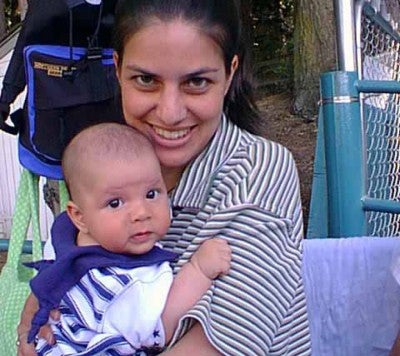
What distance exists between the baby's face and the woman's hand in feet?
0.53

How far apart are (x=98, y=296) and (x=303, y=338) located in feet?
1.15

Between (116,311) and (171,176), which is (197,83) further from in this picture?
(116,311)

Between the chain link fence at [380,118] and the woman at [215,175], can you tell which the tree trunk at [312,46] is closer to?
the chain link fence at [380,118]

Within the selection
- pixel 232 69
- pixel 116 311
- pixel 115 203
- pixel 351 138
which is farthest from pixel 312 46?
pixel 116 311

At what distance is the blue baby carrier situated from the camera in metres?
2.32

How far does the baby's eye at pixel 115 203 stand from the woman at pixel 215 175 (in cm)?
11

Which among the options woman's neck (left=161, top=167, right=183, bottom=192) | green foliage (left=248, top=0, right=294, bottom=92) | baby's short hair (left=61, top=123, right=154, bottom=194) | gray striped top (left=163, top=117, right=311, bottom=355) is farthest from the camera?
green foliage (left=248, top=0, right=294, bottom=92)

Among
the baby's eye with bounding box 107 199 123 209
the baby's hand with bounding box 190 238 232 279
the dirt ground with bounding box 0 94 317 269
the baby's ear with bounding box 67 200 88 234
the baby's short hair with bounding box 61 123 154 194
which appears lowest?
the dirt ground with bounding box 0 94 317 269

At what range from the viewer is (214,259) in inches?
Result: 50.2

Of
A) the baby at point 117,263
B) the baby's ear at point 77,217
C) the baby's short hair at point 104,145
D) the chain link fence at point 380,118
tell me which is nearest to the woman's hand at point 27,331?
the baby at point 117,263

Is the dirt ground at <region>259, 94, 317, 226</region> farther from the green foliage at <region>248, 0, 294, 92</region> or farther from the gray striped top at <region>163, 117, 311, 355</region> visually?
the gray striped top at <region>163, 117, 311, 355</region>

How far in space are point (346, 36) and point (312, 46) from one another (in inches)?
142

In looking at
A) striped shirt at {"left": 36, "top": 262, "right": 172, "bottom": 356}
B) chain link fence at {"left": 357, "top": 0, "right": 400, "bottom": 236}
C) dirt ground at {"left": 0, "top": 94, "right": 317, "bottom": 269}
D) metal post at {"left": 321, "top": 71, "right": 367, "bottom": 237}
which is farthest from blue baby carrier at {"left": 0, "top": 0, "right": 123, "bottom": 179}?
dirt ground at {"left": 0, "top": 94, "right": 317, "bottom": 269}

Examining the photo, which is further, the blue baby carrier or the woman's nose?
the blue baby carrier
